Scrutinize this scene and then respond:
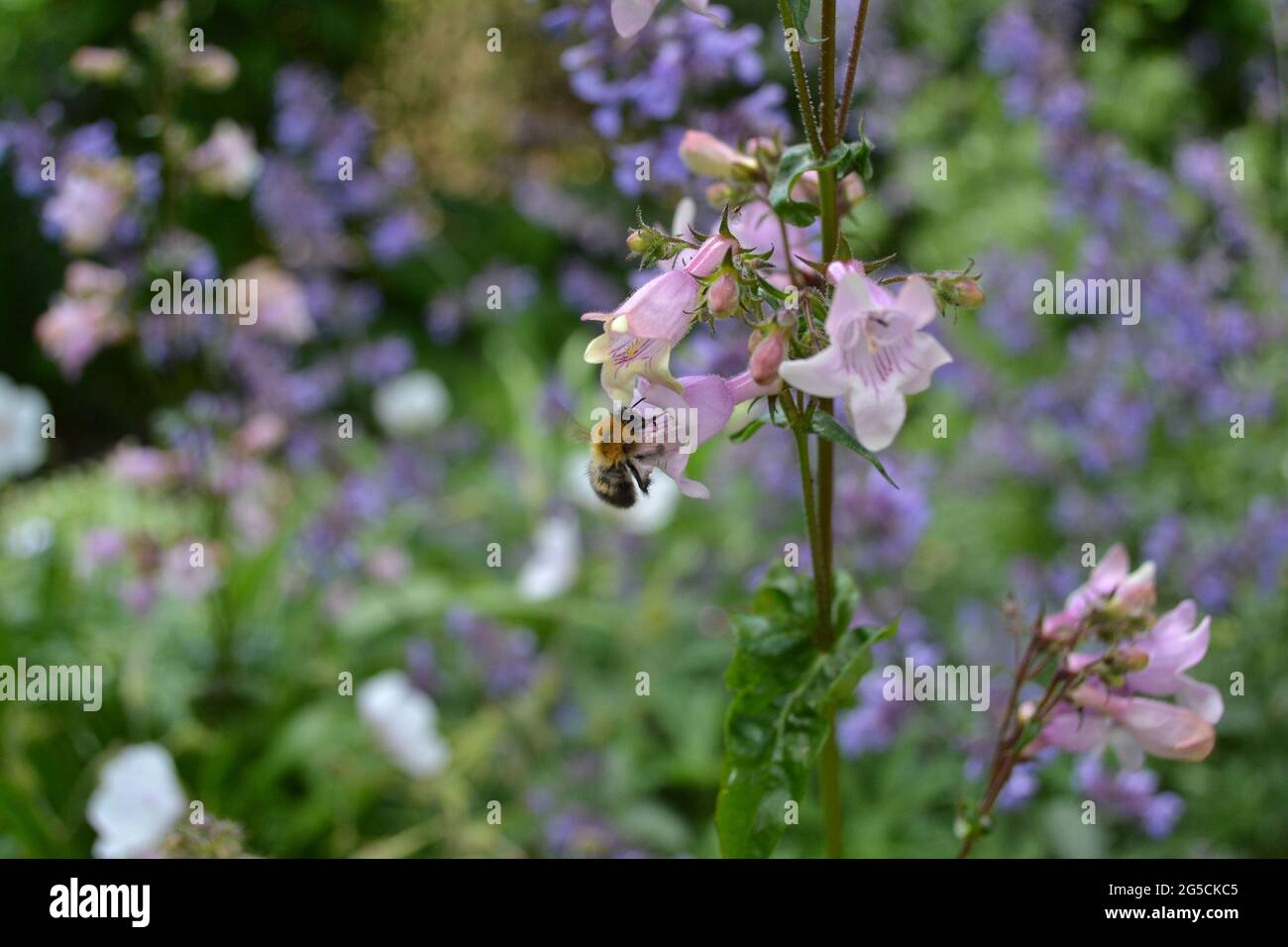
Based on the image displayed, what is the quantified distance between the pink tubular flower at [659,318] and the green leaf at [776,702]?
296 millimetres

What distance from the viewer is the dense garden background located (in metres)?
2.56

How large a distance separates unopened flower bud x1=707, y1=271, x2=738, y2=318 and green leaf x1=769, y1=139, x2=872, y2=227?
0.10 metres

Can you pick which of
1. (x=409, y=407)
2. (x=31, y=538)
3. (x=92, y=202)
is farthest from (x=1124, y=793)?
(x=31, y=538)

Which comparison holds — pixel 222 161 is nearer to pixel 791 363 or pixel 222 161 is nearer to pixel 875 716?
pixel 875 716

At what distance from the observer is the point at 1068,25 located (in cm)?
390

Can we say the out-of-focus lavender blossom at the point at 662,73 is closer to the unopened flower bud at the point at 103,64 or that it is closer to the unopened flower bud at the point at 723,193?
the unopened flower bud at the point at 723,193

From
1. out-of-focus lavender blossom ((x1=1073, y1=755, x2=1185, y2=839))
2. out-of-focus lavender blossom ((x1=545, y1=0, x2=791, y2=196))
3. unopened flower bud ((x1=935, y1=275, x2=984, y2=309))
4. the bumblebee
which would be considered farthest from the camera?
out-of-focus lavender blossom ((x1=1073, y1=755, x2=1185, y2=839))

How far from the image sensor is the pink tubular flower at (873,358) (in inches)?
40.1

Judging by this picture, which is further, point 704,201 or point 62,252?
point 62,252

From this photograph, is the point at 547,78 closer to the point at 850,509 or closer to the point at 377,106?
the point at 377,106

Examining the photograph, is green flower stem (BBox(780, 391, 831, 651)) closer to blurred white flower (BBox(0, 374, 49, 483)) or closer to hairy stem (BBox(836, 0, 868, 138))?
hairy stem (BBox(836, 0, 868, 138))

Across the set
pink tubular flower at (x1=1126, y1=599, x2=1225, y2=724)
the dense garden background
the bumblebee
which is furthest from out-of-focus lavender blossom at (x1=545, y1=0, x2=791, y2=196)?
pink tubular flower at (x1=1126, y1=599, x2=1225, y2=724)
